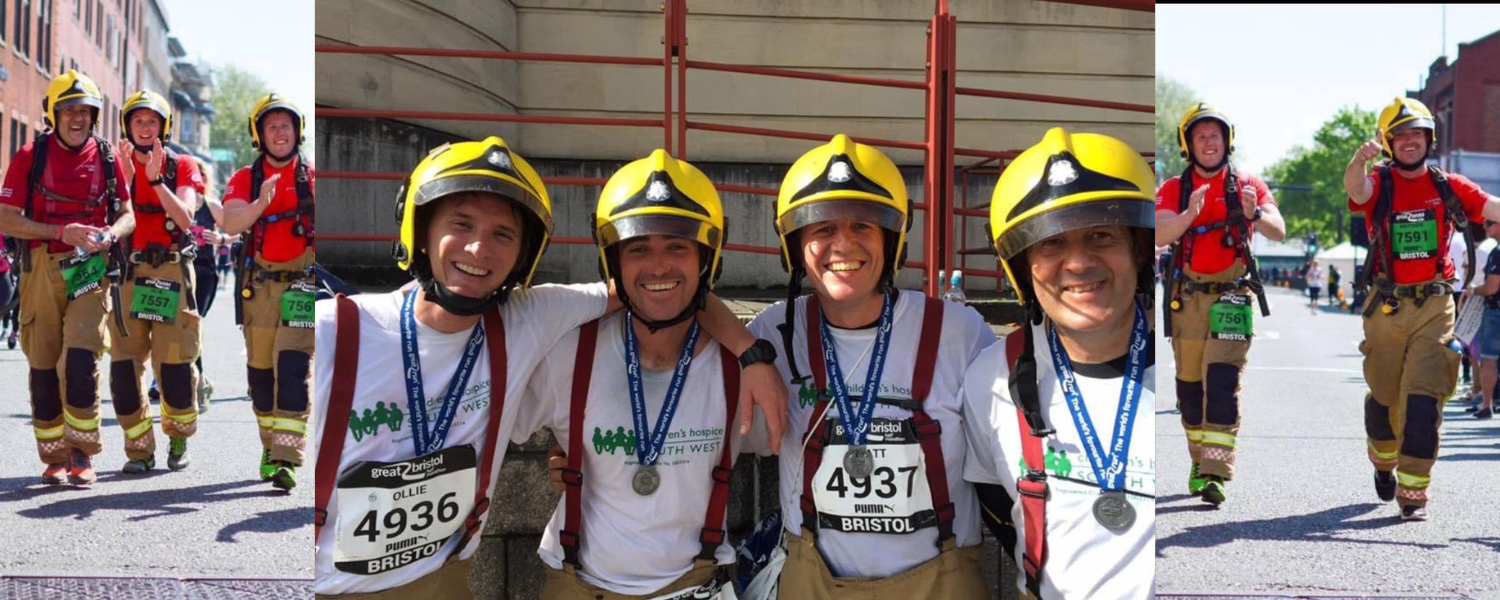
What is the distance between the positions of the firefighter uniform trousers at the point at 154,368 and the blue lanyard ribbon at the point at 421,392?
6.33 ft

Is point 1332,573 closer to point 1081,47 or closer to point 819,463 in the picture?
point 819,463

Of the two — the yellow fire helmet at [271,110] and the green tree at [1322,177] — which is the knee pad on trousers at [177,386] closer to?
the yellow fire helmet at [271,110]

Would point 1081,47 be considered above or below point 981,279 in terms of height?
above

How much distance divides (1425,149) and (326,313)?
377cm

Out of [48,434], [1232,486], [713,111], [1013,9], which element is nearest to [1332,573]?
[1232,486]

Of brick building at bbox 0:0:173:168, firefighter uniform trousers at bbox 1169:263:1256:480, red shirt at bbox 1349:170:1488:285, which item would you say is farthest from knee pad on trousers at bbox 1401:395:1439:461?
brick building at bbox 0:0:173:168

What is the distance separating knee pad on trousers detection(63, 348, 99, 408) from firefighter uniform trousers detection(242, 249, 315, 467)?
544 mm

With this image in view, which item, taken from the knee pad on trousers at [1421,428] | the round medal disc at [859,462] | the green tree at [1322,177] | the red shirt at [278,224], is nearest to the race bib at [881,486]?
the round medal disc at [859,462]

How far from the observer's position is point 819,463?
279cm

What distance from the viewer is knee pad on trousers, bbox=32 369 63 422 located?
383 cm

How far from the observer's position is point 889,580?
2.77 m

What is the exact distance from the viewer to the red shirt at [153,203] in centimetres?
386

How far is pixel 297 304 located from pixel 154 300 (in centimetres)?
102

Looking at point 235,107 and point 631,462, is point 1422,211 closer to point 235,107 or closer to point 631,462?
point 631,462
